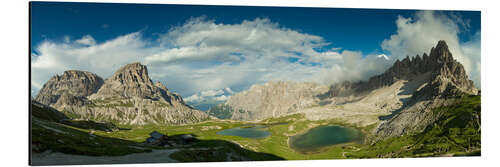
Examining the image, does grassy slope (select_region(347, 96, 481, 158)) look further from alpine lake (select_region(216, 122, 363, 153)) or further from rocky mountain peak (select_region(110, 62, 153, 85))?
rocky mountain peak (select_region(110, 62, 153, 85))

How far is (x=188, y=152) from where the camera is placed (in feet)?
86.3

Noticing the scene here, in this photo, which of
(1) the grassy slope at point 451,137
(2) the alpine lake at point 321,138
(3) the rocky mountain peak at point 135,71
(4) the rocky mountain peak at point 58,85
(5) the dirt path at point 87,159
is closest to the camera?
(5) the dirt path at point 87,159

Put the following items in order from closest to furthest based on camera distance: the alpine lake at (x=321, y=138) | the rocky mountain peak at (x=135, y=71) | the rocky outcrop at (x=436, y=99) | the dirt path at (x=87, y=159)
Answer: the dirt path at (x=87, y=159) → the rocky outcrop at (x=436, y=99) → the rocky mountain peak at (x=135, y=71) → the alpine lake at (x=321, y=138)

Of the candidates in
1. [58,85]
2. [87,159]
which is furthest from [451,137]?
[58,85]

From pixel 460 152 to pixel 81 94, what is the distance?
7343 inches

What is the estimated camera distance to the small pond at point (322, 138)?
4634 cm

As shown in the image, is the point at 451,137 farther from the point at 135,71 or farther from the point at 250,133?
the point at 250,133

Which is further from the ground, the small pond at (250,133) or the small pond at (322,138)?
the small pond at (322,138)

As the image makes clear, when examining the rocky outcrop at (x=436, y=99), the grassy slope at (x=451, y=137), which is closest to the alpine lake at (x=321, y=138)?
the rocky outcrop at (x=436, y=99)

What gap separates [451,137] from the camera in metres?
27.2

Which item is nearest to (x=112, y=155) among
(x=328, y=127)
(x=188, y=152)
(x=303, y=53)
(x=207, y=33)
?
(x=188, y=152)

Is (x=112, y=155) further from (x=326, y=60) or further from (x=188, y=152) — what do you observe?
(x=326, y=60)

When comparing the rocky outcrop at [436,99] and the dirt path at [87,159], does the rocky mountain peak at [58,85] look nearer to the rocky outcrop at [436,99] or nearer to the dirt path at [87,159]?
the dirt path at [87,159]

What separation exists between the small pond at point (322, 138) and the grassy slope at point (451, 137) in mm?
15025
